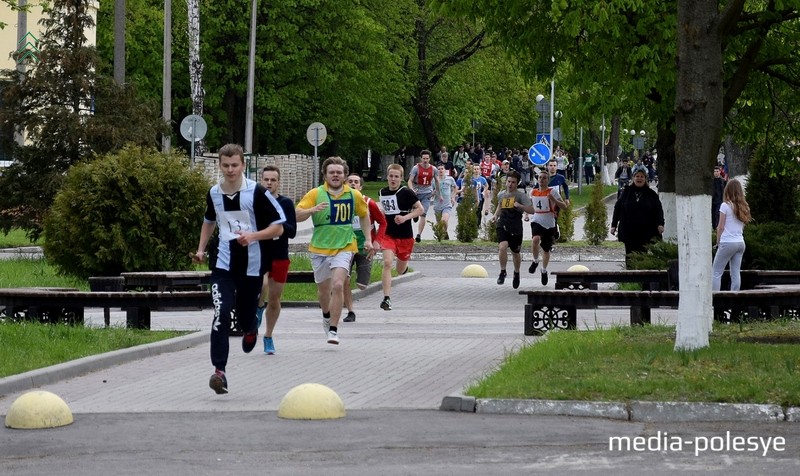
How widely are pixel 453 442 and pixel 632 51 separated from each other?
12.3 meters

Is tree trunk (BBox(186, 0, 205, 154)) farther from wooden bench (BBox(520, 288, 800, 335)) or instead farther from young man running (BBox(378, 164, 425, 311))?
wooden bench (BBox(520, 288, 800, 335))

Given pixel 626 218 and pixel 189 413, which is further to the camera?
pixel 626 218

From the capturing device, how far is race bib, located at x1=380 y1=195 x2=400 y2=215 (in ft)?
69.8

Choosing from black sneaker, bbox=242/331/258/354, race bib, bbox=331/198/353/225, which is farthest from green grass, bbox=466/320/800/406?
race bib, bbox=331/198/353/225

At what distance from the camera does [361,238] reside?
792 inches

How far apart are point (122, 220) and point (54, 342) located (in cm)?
851

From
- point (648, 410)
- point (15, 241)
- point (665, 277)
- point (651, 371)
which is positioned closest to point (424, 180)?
point (15, 241)

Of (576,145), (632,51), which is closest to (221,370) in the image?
(632,51)

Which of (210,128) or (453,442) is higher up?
(210,128)

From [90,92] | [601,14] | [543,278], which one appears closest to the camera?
[601,14]

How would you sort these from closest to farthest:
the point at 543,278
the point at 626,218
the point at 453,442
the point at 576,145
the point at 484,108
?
the point at 453,442
the point at 626,218
the point at 543,278
the point at 484,108
the point at 576,145

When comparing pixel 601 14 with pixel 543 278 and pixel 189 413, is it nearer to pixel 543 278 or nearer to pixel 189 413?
pixel 189 413

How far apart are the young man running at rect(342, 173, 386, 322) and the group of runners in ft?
0.05

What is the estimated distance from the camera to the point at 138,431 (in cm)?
966
